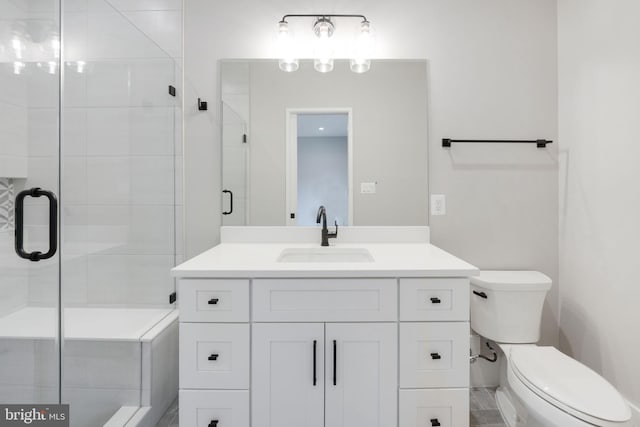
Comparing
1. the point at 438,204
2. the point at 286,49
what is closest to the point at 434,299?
the point at 438,204

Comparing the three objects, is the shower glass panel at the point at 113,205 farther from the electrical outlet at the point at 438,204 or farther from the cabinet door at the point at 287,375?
the electrical outlet at the point at 438,204

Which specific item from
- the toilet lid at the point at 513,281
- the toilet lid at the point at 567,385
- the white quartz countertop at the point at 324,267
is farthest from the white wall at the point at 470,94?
the toilet lid at the point at 567,385

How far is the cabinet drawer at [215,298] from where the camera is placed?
1168 mm

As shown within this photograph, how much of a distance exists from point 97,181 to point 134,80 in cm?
57

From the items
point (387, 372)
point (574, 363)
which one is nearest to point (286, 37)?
point (387, 372)

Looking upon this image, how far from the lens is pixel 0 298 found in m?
1.34

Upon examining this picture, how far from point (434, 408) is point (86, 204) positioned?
1742 mm

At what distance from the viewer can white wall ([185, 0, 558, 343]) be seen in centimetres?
176

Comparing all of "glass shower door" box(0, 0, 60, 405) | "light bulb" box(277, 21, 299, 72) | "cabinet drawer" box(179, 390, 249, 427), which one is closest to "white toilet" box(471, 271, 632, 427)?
"cabinet drawer" box(179, 390, 249, 427)

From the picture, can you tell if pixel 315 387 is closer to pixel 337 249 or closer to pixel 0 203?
pixel 337 249

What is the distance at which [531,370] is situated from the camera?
1.21m

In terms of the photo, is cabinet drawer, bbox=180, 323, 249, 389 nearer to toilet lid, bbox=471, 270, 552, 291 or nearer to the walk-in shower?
the walk-in shower

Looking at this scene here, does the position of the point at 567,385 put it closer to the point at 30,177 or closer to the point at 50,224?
the point at 50,224

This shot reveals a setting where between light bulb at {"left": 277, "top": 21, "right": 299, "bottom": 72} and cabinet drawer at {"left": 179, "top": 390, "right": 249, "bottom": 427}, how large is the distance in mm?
1588
